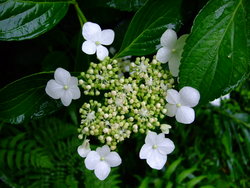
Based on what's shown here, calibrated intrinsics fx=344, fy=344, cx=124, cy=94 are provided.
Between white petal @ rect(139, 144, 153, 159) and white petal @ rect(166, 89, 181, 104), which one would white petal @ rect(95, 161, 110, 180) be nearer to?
white petal @ rect(139, 144, 153, 159)

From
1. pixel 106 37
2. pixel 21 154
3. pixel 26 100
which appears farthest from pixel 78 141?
pixel 106 37

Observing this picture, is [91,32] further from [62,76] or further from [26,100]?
[26,100]

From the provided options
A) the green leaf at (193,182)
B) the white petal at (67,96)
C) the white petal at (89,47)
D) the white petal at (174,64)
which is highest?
the white petal at (89,47)

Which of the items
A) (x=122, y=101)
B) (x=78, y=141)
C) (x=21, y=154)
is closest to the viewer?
(x=122, y=101)

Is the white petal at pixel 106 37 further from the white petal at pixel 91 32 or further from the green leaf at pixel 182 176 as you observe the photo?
the green leaf at pixel 182 176

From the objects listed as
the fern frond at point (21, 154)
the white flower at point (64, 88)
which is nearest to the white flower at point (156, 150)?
the white flower at point (64, 88)

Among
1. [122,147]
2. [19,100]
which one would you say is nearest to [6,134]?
[122,147]

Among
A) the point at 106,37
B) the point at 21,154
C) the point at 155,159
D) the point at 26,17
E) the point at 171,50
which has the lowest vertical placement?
the point at 155,159
